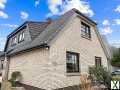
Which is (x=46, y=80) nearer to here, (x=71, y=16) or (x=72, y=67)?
(x=72, y=67)

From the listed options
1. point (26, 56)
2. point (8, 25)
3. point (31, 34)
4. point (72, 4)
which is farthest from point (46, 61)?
point (8, 25)

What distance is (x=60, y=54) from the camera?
1109cm

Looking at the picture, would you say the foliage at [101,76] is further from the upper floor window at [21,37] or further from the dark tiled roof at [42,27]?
the upper floor window at [21,37]

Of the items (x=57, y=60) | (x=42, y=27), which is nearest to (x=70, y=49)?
(x=57, y=60)

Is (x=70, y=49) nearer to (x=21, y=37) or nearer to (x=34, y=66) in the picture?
(x=34, y=66)

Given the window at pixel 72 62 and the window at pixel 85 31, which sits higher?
the window at pixel 85 31

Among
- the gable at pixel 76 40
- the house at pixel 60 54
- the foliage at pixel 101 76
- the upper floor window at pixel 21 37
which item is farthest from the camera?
the upper floor window at pixel 21 37

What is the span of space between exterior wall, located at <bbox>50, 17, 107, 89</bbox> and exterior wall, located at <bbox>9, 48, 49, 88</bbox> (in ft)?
1.99

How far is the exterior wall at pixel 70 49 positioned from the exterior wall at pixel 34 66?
0.61 meters

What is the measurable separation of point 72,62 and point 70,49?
104cm

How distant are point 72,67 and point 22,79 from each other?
14.9 ft

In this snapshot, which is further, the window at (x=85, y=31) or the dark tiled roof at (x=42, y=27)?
the window at (x=85, y=31)

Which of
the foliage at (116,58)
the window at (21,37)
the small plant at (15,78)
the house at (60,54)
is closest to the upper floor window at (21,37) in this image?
the window at (21,37)

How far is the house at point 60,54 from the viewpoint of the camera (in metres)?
10.6
